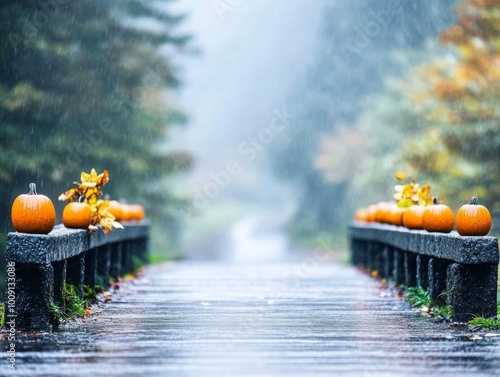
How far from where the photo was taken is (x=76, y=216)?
9.02 meters

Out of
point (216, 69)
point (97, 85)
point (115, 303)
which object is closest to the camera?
point (115, 303)

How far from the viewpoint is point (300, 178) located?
4412 cm

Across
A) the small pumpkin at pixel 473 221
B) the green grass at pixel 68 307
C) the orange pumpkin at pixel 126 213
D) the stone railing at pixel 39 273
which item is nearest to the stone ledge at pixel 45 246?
the stone railing at pixel 39 273

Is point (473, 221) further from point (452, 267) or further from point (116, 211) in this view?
point (116, 211)

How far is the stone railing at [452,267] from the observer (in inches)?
297

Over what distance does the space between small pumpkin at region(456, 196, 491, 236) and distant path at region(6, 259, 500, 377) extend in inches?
33.6

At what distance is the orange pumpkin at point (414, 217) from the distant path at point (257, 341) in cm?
85

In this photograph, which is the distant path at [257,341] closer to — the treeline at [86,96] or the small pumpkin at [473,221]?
the small pumpkin at [473,221]

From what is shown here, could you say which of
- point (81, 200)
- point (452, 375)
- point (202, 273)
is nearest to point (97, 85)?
point (202, 273)

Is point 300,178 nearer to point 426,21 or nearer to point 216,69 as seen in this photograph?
point 426,21

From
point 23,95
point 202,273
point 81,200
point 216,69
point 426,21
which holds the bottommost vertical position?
point 202,273

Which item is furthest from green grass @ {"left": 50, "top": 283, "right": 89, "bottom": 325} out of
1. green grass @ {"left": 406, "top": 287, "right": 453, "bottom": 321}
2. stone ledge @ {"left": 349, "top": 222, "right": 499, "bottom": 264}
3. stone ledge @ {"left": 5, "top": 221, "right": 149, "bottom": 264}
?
stone ledge @ {"left": 349, "top": 222, "right": 499, "bottom": 264}

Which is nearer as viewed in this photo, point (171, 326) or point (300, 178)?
point (171, 326)

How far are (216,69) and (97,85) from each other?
81.4m
